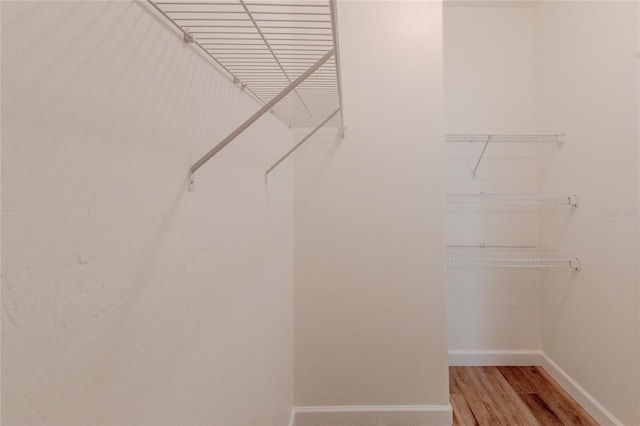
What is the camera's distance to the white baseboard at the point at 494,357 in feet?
7.47

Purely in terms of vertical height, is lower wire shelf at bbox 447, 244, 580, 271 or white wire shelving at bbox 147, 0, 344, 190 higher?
white wire shelving at bbox 147, 0, 344, 190

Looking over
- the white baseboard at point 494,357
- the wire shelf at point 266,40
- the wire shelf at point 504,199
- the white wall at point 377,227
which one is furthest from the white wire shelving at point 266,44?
the white baseboard at point 494,357

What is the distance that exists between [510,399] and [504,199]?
129cm

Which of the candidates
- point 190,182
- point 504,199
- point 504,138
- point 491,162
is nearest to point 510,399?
point 504,199

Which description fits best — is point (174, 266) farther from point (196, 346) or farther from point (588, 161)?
point (588, 161)

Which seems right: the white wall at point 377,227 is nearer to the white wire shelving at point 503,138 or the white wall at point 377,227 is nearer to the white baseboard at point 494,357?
the white wire shelving at point 503,138


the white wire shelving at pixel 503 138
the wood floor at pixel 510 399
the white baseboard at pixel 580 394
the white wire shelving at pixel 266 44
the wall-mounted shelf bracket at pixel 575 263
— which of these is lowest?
the wood floor at pixel 510 399

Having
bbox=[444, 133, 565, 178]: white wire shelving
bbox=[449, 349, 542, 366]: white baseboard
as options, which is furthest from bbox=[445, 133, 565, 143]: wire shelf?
bbox=[449, 349, 542, 366]: white baseboard

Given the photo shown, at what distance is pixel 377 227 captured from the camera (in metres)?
1.66

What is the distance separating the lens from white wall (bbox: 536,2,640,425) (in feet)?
5.00

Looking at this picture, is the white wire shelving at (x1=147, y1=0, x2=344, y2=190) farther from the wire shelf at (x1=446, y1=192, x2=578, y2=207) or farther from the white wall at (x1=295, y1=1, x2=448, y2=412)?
the wire shelf at (x1=446, y1=192, x2=578, y2=207)

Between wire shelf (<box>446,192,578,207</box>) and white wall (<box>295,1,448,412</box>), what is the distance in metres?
0.70

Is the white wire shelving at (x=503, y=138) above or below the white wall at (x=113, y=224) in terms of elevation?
above

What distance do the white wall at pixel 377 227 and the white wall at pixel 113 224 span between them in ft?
2.78
